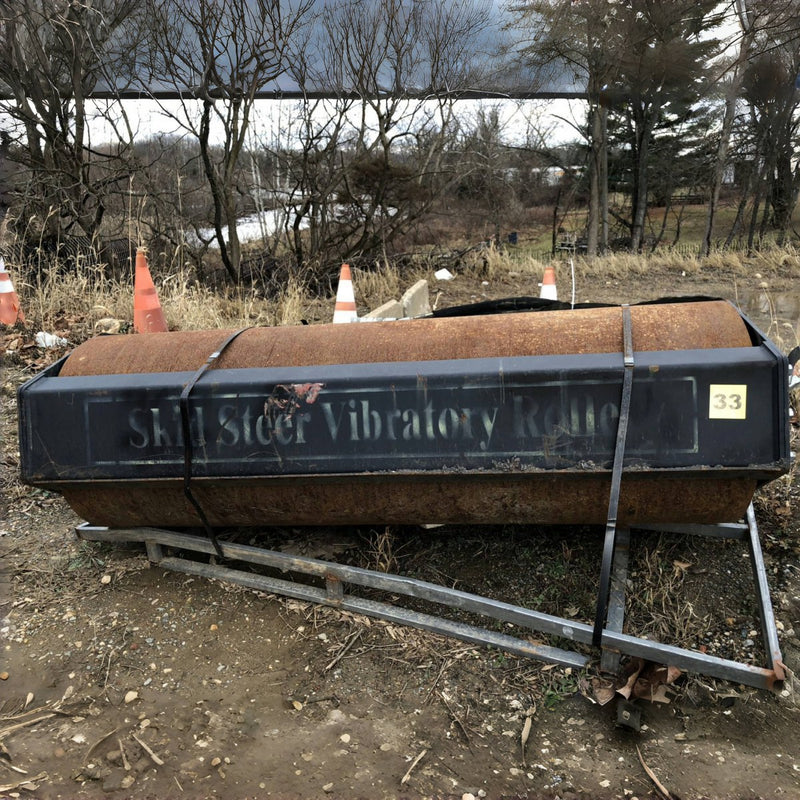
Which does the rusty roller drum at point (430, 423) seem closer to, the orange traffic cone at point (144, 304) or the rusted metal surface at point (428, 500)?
the rusted metal surface at point (428, 500)

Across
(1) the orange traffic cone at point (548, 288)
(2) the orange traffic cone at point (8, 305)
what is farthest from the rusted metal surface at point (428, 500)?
(1) the orange traffic cone at point (548, 288)

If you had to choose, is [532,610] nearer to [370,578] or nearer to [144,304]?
[370,578]


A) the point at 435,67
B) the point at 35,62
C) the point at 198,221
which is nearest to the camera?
the point at 35,62

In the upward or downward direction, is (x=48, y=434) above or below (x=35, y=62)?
below

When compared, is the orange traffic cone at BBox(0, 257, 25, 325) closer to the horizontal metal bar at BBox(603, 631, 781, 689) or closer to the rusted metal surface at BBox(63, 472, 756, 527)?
the rusted metal surface at BBox(63, 472, 756, 527)

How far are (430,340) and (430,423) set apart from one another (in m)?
0.36

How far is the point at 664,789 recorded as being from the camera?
1.75 metres

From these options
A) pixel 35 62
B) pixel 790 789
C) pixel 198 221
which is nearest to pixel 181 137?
pixel 198 221

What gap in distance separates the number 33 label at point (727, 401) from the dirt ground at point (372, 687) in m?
0.74

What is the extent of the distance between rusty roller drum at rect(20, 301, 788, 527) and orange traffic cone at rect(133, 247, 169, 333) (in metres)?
2.42

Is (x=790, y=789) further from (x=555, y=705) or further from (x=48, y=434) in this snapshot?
(x=48, y=434)

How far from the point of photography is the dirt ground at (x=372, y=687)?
71.4 inches

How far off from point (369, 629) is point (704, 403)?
1389 millimetres

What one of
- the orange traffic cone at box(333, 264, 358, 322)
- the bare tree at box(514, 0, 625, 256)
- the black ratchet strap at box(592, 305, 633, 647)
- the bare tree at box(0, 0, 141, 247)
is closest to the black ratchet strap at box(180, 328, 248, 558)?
the black ratchet strap at box(592, 305, 633, 647)
